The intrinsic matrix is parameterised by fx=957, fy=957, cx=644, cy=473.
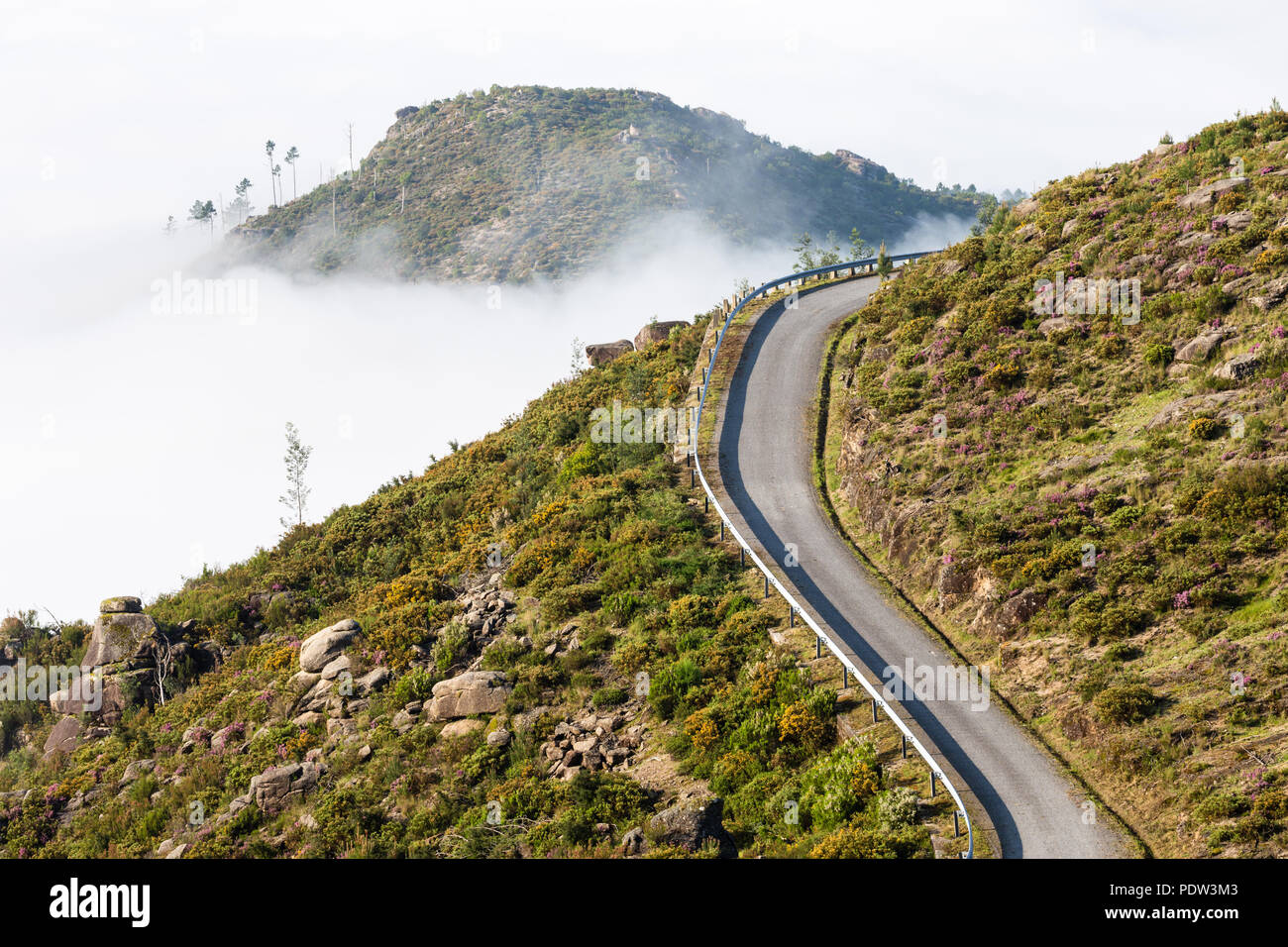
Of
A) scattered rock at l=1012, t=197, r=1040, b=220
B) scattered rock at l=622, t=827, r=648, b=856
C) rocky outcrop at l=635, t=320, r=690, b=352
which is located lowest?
scattered rock at l=622, t=827, r=648, b=856

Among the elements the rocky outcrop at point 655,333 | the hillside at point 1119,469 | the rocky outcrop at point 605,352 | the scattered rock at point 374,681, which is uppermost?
the rocky outcrop at point 655,333

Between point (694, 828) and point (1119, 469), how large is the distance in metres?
16.9

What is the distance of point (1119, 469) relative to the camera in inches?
1073

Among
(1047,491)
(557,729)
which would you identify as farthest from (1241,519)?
(557,729)

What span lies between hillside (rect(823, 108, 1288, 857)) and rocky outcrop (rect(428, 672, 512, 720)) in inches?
472

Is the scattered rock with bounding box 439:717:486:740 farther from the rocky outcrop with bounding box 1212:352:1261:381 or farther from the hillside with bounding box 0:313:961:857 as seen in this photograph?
the rocky outcrop with bounding box 1212:352:1261:381

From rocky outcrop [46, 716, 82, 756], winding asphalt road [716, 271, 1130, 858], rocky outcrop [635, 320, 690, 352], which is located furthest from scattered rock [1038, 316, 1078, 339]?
rocky outcrop [46, 716, 82, 756]

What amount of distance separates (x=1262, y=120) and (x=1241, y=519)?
27467 mm

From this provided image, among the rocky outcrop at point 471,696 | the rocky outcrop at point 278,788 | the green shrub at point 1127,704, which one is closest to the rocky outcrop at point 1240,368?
the green shrub at point 1127,704

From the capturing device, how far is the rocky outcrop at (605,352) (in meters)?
59.3

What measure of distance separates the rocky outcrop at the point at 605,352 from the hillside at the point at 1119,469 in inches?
743

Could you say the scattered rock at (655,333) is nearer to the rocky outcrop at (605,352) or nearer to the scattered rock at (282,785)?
the rocky outcrop at (605,352)

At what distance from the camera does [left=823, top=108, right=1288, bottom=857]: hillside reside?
19406 mm

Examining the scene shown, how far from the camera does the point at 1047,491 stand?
1096 inches
